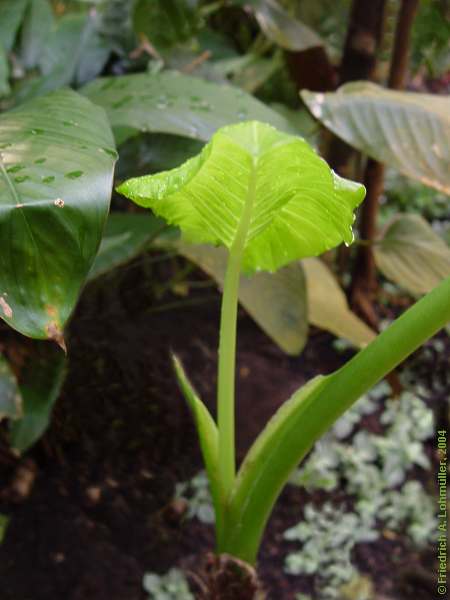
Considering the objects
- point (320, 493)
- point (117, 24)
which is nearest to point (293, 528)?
point (320, 493)

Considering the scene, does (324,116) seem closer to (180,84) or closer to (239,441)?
(180,84)

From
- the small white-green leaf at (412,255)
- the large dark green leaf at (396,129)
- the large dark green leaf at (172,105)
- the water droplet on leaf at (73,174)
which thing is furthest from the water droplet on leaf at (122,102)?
the small white-green leaf at (412,255)

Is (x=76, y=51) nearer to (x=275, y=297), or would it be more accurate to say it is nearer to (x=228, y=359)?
(x=275, y=297)

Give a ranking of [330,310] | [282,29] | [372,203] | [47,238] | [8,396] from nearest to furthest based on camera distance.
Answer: [47,238], [8,396], [330,310], [282,29], [372,203]

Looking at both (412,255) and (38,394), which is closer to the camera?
(38,394)

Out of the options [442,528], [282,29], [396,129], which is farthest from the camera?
[282,29]

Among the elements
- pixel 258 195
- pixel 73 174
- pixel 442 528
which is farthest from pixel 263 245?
pixel 442 528
